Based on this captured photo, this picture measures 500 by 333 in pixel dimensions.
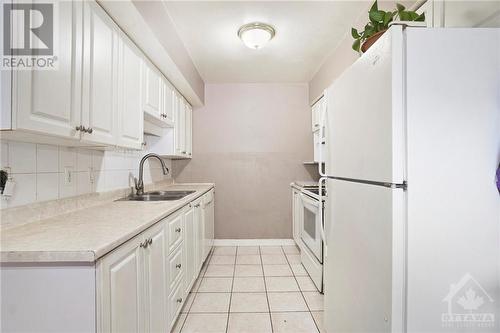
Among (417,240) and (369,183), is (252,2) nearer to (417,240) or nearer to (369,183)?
(369,183)

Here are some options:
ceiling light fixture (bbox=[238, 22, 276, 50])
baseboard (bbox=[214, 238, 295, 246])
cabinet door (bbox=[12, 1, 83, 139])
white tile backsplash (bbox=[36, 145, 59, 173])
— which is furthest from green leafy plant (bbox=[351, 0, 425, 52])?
baseboard (bbox=[214, 238, 295, 246])

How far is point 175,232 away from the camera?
5.39 ft

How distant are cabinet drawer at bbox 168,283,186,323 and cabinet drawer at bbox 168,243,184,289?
0.24ft

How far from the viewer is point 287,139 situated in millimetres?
3580

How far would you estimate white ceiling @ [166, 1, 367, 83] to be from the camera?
1.88m

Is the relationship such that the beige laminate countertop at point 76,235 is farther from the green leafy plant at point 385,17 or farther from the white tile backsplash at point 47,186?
the green leafy plant at point 385,17

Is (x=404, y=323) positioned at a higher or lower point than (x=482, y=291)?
lower

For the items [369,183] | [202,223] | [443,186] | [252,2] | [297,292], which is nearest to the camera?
[443,186]

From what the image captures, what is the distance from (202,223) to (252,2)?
2115 mm

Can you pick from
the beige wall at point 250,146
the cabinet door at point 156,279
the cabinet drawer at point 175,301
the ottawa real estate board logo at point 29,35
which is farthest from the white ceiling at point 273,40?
the cabinet drawer at point 175,301

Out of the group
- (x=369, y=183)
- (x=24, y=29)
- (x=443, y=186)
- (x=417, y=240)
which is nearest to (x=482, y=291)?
(x=417, y=240)

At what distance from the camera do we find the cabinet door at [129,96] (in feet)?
5.06

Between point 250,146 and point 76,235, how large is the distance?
2799mm

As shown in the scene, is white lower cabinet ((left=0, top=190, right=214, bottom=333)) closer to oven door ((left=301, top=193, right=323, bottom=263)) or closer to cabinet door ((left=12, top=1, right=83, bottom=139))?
cabinet door ((left=12, top=1, right=83, bottom=139))
